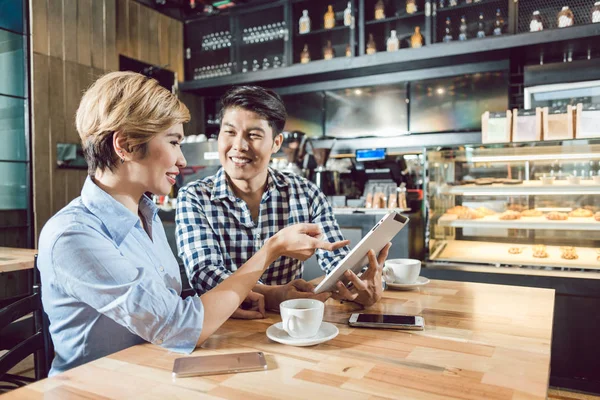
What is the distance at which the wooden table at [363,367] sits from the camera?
2.54ft

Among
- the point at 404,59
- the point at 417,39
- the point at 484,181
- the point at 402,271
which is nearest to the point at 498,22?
the point at 417,39

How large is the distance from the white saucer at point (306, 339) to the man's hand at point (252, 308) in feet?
0.49

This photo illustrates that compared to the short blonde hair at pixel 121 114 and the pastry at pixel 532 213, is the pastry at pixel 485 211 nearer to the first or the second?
the pastry at pixel 532 213

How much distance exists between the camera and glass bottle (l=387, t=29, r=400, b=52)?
458 cm

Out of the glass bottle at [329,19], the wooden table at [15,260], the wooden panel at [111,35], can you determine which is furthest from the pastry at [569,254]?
the wooden panel at [111,35]

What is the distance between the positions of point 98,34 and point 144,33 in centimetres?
68

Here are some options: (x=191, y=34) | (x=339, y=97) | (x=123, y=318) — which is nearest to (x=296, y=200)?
(x=123, y=318)

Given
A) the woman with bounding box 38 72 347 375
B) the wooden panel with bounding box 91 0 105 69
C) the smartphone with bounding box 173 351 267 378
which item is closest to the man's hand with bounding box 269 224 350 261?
the woman with bounding box 38 72 347 375

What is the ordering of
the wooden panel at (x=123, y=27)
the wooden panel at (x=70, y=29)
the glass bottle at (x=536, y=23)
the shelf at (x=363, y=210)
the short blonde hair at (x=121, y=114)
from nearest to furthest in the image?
the short blonde hair at (x=121, y=114) < the shelf at (x=363, y=210) < the glass bottle at (x=536, y=23) < the wooden panel at (x=70, y=29) < the wooden panel at (x=123, y=27)

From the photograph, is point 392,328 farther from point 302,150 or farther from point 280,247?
point 302,150

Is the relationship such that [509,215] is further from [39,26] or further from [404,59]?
[39,26]

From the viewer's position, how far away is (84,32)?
4812 mm

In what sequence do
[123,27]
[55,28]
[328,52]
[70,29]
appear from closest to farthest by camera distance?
1. [55,28]
2. [70,29]
3. [328,52]
4. [123,27]

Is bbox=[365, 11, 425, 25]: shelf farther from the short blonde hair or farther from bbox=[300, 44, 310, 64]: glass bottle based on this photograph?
the short blonde hair
